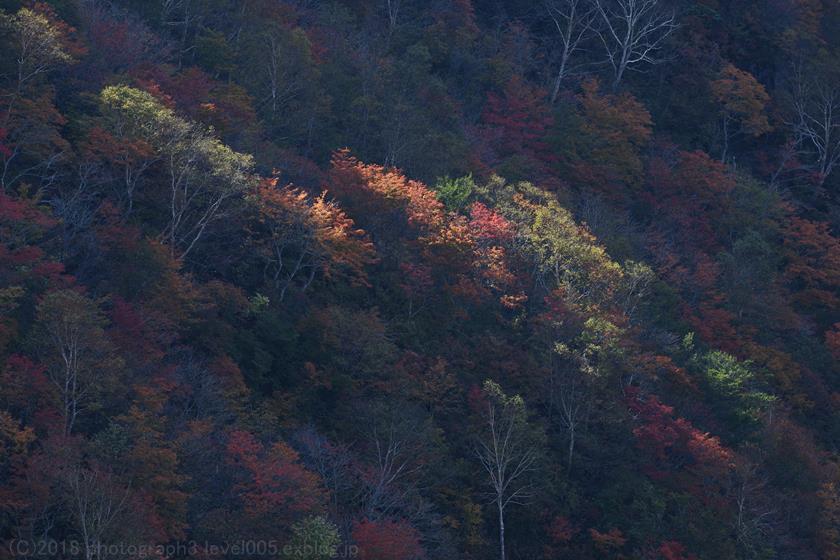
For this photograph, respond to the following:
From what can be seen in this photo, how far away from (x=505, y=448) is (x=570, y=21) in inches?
1167

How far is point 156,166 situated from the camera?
31.4m

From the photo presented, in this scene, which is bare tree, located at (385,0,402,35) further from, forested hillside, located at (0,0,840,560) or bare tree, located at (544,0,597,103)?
bare tree, located at (544,0,597,103)

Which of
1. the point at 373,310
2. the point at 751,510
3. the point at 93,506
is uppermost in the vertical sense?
the point at 373,310

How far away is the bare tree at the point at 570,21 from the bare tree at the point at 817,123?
11519mm

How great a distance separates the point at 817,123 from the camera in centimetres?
5669

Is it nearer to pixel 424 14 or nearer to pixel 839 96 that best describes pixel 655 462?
pixel 424 14

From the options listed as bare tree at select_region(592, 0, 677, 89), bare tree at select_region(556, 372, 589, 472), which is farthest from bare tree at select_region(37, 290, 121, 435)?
bare tree at select_region(592, 0, 677, 89)

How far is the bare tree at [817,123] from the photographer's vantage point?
183 feet

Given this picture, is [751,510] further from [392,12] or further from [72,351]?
[392,12]

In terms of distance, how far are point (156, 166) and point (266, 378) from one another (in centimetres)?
686

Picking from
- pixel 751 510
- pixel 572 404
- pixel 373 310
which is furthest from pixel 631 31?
pixel 751 510

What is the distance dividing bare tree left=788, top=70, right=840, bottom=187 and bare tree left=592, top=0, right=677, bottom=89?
7359mm

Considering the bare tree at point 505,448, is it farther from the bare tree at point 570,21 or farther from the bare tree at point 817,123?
the bare tree at point 817,123

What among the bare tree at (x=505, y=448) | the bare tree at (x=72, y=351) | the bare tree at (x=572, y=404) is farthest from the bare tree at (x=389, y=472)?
the bare tree at (x=72, y=351)
